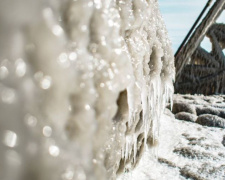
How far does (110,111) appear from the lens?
1019 millimetres

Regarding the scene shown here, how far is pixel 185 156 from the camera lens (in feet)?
10.7

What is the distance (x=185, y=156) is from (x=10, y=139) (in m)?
2.75

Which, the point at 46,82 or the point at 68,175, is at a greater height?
the point at 46,82

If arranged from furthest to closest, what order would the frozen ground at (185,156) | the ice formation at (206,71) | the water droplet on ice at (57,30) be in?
the ice formation at (206,71), the frozen ground at (185,156), the water droplet on ice at (57,30)

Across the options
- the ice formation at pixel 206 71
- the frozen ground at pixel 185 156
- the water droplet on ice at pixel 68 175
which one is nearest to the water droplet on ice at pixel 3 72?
the water droplet on ice at pixel 68 175

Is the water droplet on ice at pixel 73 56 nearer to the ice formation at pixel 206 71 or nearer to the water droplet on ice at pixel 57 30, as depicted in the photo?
the water droplet on ice at pixel 57 30

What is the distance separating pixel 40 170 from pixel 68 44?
290 millimetres

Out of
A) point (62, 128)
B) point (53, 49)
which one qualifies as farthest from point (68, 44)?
point (62, 128)

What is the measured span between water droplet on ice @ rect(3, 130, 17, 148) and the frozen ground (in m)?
1.45

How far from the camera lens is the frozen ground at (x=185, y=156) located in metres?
2.73

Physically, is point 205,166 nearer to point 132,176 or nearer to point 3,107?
point 132,176

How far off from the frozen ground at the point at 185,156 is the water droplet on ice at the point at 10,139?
145 centimetres

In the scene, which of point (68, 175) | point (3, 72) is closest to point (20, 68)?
point (3, 72)

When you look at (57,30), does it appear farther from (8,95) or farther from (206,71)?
(206,71)
